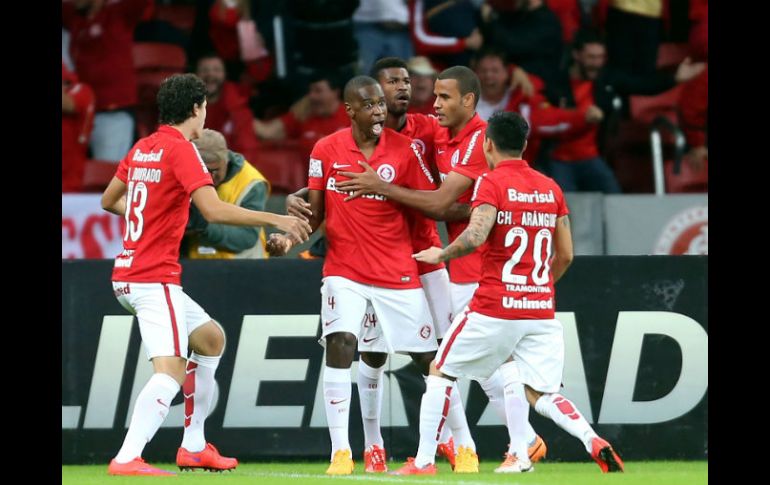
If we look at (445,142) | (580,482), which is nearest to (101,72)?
(445,142)

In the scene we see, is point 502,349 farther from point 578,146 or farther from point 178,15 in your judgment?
point 178,15

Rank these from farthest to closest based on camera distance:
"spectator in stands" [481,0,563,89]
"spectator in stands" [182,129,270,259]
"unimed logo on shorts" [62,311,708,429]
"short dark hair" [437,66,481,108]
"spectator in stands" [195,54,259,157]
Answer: "spectator in stands" [481,0,563,89] < "spectator in stands" [195,54,259,157] < "spectator in stands" [182,129,270,259] < "unimed logo on shorts" [62,311,708,429] < "short dark hair" [437,66,481,108]

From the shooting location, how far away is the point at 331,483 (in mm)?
7301

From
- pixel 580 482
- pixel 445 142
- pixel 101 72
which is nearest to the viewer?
pixel 580 482

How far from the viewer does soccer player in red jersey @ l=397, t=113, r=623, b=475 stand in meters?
7.59

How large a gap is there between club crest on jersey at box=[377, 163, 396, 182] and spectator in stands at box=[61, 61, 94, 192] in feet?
16.6

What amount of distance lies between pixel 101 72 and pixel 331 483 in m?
6.74

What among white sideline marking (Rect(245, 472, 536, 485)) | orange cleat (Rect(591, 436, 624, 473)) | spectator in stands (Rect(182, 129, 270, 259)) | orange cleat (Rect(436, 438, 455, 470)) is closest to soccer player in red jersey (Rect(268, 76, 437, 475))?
white sideline marking (Rect(245, 472, 536, 485))

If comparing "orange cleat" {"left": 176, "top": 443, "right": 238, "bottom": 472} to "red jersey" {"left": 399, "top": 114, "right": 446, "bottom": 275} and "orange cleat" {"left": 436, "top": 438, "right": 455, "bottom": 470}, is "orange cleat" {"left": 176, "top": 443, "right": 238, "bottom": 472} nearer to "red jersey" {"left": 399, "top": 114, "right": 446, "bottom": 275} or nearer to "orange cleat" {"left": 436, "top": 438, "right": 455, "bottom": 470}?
"orange cleat" {"left": 436, "top": 438, "right": 455, "bottom": 470}

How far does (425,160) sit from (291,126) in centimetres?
463

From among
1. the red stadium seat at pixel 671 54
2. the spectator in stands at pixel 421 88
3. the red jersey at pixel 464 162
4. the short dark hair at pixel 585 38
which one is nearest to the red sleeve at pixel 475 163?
the red jersey at pixel 464 162

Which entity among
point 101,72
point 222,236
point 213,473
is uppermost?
point 101,72

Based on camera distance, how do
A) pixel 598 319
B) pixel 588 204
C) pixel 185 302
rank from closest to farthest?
pixel 185 302 < pixel 598 319 < pixel 588 204
